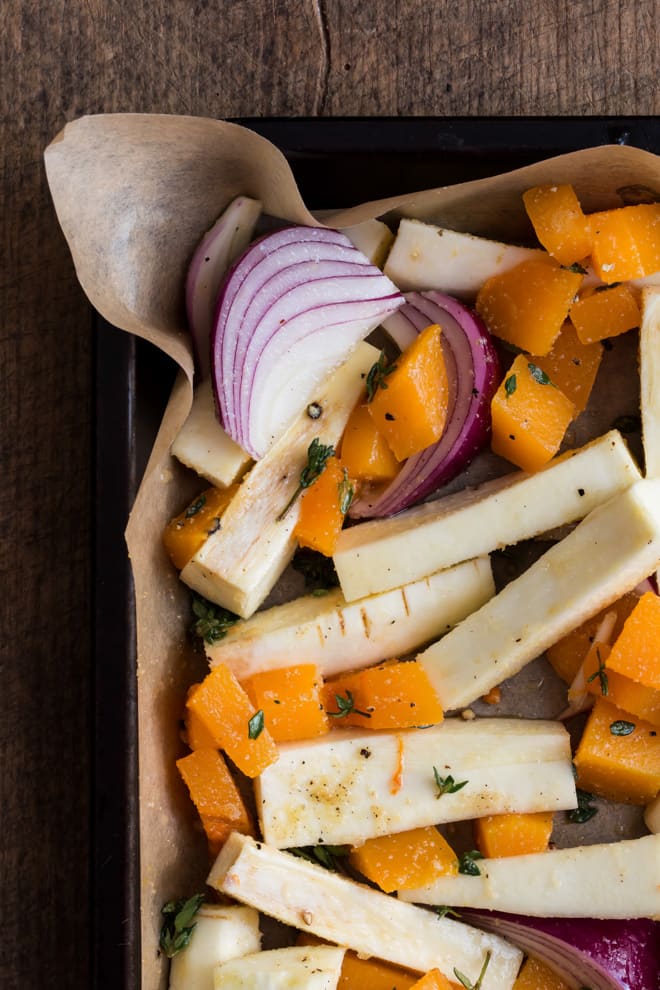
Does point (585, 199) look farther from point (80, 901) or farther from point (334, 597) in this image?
point (80, 901)

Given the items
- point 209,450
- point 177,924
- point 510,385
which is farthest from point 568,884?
point 209,450

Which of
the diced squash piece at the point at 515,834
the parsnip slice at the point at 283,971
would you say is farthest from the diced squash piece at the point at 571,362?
the parsnip slice at the point at 283,971

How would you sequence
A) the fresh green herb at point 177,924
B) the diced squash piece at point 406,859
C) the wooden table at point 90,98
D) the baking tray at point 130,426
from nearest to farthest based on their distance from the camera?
the baking tray at point 130,426 < the fresh green herb at point 177,924 < the diced squash piece at point 406,859 < the wooden table at point 90,98

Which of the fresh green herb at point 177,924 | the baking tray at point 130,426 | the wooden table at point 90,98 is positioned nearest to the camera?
the baking tray at point 130,426

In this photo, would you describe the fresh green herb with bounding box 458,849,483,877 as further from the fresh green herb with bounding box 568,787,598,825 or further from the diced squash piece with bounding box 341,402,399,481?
the diced squash piece with bounding box 341,402,399,481

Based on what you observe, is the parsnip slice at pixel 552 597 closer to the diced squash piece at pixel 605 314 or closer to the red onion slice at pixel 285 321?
the diced squash piece at pixel 605 314

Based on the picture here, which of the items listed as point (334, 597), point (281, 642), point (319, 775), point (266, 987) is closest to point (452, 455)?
point (334, 597)

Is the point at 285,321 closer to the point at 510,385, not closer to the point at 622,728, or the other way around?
the point at 510,385
